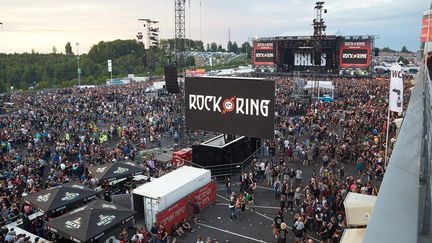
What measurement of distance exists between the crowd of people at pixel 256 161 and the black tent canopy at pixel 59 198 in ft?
2.11

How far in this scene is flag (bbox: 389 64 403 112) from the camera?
15.3 m

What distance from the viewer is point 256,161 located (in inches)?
760

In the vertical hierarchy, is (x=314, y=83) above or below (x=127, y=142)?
above

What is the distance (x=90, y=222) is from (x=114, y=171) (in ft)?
16.9

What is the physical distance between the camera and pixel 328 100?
36906 mm

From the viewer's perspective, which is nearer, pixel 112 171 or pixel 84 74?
pixel 112 171

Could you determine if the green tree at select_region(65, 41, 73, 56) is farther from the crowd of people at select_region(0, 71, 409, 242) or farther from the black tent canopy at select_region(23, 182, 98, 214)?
the black tent canopy at select_region(23, 182, 98, 214)

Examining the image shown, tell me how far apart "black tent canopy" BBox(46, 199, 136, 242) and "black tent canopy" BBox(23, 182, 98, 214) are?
126cm

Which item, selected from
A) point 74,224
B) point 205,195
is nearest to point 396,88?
point 205,195

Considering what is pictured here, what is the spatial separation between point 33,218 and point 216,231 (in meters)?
6.47

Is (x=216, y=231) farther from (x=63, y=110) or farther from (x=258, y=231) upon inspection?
(x=63, y=110)

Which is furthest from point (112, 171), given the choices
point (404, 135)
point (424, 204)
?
point (424, 204)

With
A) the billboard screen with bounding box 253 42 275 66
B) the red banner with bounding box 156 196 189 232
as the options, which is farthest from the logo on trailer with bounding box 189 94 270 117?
the billboard screen with bounding box 253 42 275 66

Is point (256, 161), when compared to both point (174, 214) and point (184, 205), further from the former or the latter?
point (174, 214)
